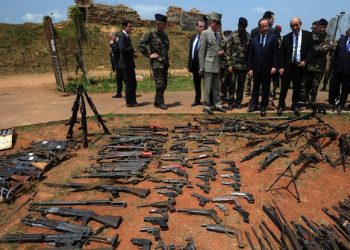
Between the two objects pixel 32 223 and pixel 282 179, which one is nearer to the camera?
pixel 32 223

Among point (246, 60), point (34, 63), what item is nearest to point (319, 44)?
point (246, 60)

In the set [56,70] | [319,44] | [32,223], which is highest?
[319,44]

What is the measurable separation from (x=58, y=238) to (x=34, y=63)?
19.1 m

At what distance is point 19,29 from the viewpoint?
22359 millimetres

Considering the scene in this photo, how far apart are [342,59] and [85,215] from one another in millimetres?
7938

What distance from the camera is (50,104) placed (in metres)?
11.3

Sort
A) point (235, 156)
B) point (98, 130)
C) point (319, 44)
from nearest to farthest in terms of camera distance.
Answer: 1. point (235, 156)
2. point (98, 130)
3. point (319, 44)

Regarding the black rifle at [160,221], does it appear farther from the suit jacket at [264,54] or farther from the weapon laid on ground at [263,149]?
the suit jacket at [264,54]

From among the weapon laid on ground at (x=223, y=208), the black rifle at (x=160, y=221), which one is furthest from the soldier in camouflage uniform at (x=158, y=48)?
the black rifle at (x=160, y=221)

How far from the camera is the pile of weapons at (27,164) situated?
17.7 ft

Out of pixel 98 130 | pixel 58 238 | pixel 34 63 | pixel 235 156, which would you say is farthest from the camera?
pixel 34 63

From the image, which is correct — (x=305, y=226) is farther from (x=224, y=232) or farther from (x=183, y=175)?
(x=183, y=175)

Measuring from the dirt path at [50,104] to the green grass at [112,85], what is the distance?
860 millimetres

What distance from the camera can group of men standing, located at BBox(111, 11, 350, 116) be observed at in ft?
27.6
